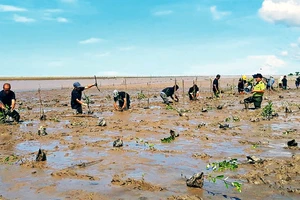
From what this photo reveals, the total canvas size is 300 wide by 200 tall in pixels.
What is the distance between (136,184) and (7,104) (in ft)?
A: 31.4

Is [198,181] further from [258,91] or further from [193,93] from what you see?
[193,93]

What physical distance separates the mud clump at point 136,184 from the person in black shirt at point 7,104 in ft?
27.9

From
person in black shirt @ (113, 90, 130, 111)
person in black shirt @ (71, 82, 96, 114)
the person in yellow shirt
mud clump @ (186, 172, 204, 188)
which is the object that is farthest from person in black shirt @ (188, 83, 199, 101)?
mud clump @ (186, 172, 204, 188)

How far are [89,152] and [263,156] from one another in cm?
375

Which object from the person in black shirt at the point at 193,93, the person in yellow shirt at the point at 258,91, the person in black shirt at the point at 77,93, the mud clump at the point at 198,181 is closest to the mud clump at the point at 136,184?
the mud clump at the point at 198,181

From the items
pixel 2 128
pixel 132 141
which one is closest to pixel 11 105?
pixel 2 128

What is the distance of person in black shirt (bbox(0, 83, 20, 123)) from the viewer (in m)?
12.6

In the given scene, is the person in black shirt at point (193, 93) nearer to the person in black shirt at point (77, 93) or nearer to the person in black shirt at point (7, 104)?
the person in black shirt at point (77, 93)

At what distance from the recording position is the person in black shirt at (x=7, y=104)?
1258cm

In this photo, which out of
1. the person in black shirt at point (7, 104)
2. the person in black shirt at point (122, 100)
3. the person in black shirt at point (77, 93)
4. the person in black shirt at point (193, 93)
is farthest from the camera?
the person in black shirt at point (193, 93)

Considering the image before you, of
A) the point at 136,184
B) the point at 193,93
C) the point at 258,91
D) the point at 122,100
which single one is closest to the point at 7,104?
the point at 122,100

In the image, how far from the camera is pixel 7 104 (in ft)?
43.0

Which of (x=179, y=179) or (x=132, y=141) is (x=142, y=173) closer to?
(x=179, y=179)

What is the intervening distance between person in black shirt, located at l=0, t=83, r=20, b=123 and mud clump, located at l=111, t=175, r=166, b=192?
8.51m
